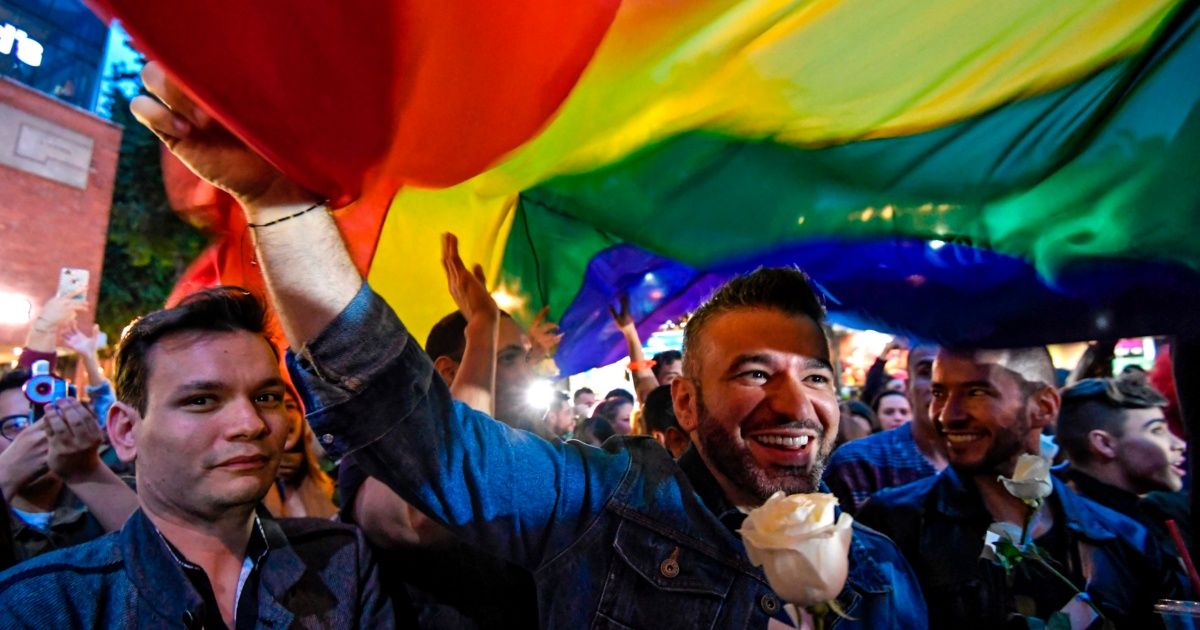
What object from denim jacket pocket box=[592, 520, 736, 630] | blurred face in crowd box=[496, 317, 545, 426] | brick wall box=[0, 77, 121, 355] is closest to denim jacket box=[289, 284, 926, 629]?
denim jacket pocket box=[592, 520, 736, 630]

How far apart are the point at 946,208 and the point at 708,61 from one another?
0.88 meters

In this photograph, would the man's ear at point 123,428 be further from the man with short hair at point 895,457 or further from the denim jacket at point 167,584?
the man with short hair at point 895,457

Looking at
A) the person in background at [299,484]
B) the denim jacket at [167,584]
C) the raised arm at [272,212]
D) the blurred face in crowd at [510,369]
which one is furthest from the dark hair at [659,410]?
the raised arm at [272,212]

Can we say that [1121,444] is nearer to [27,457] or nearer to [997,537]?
[997,537]

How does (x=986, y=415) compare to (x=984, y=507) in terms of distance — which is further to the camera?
(x=986, y=415)

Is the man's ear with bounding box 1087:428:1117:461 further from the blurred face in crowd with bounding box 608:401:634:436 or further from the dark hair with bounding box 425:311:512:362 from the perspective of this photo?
the blurred face in crowd with bounding box 608:401:634:436

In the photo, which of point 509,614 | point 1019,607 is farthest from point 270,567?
point 1019,607

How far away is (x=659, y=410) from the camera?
14.0 ft

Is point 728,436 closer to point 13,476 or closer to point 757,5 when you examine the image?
point 757,5

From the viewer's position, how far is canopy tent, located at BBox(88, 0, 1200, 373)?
207 cm

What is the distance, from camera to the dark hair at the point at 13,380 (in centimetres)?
403

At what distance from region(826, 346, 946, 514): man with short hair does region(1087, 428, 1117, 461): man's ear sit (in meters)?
0.72

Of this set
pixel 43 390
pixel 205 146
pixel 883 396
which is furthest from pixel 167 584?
pixel 883 396

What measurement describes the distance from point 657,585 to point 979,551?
1.39 meters
